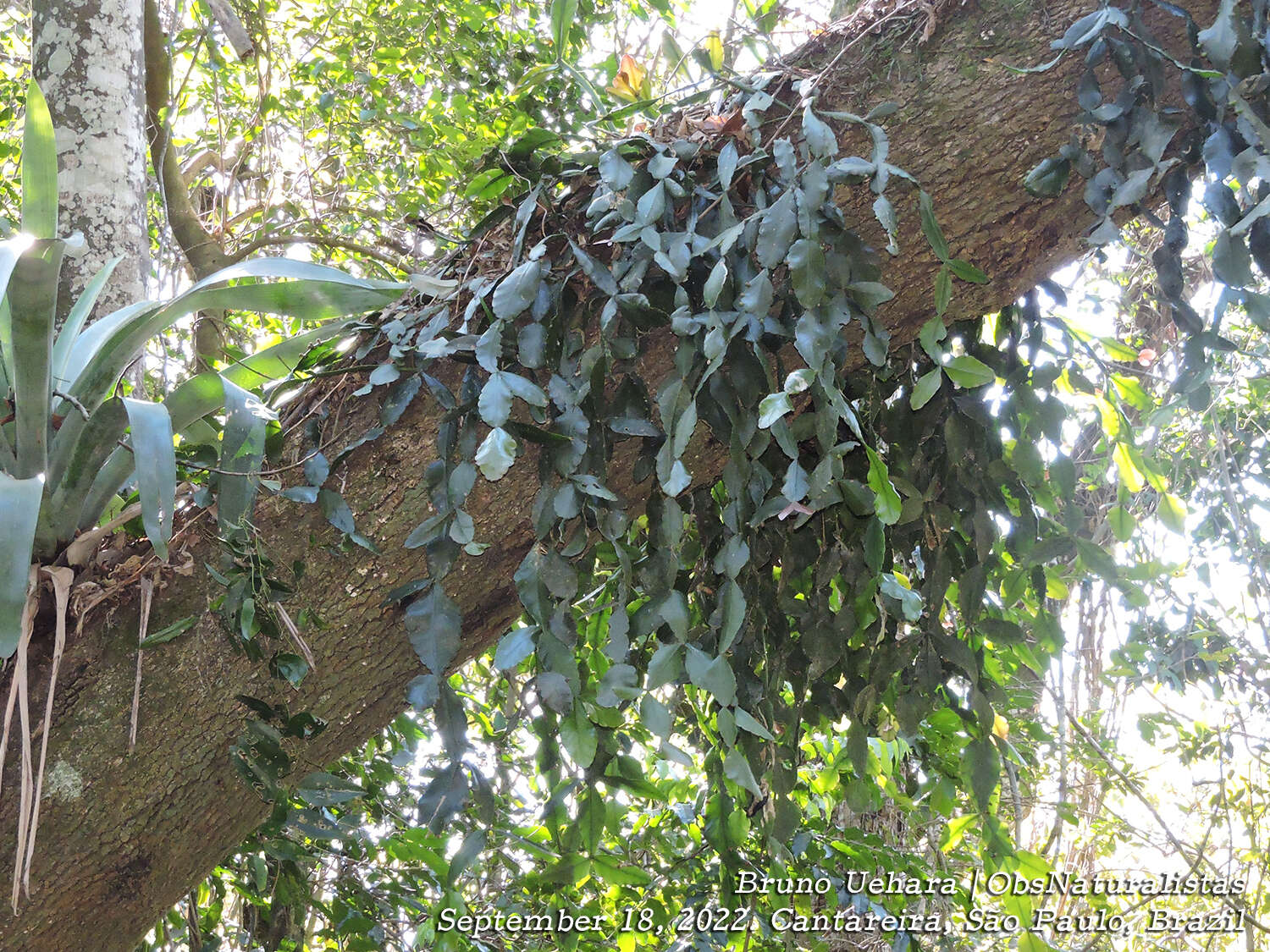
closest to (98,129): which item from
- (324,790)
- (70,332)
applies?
(70,332)

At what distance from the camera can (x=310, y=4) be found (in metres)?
3.27

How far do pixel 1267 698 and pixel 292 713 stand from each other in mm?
3346

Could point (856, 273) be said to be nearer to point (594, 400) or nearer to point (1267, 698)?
point (594, 400)

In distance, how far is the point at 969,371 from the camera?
921 millimetres

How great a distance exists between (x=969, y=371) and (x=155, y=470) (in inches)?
30.8

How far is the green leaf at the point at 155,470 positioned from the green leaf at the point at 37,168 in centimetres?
41

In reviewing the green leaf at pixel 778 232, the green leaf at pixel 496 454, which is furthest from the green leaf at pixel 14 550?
the green leaf at pixel 778 232

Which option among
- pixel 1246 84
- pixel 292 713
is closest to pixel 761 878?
pixel 292 713

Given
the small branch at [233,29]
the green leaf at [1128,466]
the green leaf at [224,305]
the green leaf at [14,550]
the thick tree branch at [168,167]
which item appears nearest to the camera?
the green leaf at [14,550]

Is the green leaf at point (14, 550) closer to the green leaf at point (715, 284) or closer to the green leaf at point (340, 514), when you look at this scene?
the green leaf at point (340, 514)

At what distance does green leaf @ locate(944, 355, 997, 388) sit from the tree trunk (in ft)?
3.87

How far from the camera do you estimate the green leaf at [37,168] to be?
108 centimetres

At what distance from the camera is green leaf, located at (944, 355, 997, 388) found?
0.91 m

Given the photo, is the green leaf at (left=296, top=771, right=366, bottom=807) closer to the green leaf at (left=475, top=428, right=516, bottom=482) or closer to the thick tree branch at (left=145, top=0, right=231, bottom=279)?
the green leaf at (left=475, top=428, right=516, bottom=482)
